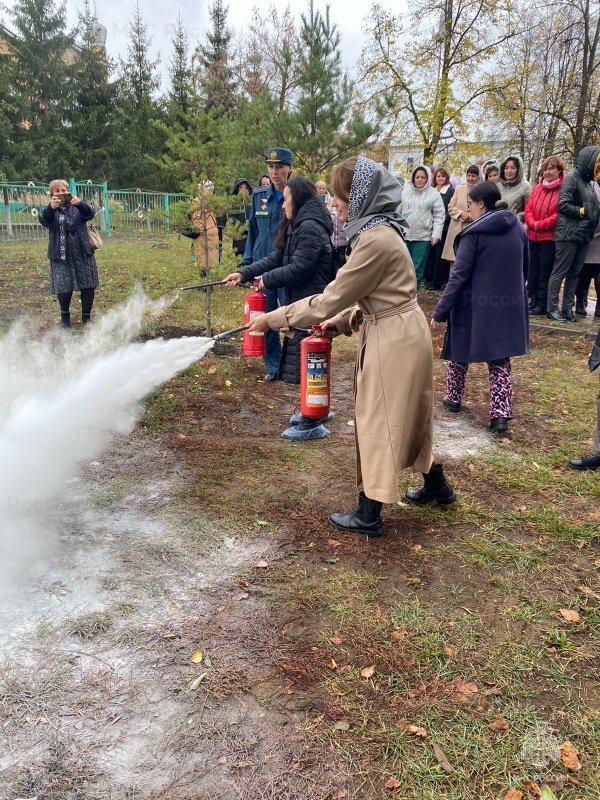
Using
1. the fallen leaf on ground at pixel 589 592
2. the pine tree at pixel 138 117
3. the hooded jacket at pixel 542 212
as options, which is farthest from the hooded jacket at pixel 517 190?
the pine tree at pixel 138 117

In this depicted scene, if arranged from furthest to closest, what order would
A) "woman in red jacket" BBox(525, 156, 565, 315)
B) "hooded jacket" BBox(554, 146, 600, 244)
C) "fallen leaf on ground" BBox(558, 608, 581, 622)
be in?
1. "woman in red jacket" BBox(525, 156, 565, 315)
2. "hooded jacket" BBox(554, 146, 600, 244)
3. "fallen leaf on ground" BBox(558, 608, 581, 622)

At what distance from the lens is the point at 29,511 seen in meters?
4.01

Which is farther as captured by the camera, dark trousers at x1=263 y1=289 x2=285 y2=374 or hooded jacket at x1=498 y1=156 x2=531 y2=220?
hooded jacket at x1=498 y1=156 x2=531 y2=220

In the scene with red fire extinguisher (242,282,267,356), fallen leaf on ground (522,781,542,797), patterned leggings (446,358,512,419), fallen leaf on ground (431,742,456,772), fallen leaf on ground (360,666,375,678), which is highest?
red fire extinguisher (242,282,267,356)

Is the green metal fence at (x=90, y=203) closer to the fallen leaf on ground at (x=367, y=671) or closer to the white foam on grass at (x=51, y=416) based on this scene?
the white foam on grass at (x=51, y=416)

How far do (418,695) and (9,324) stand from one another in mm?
8510

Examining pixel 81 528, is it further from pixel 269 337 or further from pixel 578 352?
pixel 578 352

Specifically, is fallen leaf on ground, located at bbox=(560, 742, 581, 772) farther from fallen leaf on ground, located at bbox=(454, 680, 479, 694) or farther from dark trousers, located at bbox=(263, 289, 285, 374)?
dark trousers, located at bbox=(263, 289, 285, 374)

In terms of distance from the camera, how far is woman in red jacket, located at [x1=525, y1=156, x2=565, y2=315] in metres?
9.50

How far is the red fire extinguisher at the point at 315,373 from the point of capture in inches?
195

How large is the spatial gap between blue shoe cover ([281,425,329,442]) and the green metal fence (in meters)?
15.1

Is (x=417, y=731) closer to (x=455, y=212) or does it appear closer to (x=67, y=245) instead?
(x=67, y=245)

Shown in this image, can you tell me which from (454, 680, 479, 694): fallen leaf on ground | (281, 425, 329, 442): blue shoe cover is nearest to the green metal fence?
(281, 425, 329, 442): blue shoe cover

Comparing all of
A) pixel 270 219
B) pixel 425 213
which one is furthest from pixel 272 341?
pixel 425 213
